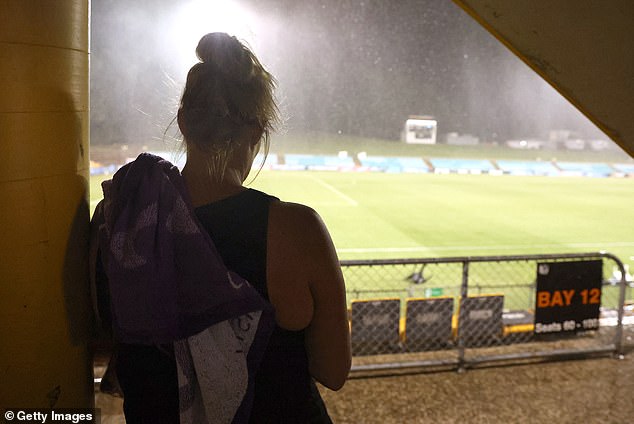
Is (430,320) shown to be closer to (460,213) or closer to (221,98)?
(221,98)

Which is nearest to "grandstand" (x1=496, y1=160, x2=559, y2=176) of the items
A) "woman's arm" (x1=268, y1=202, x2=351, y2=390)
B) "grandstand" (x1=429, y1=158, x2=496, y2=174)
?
"grandstand" (x1=429, y1=158, x2=496, y2=174)

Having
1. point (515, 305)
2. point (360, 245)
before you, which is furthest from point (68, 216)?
point (360, 245)

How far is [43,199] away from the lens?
3.42 feet

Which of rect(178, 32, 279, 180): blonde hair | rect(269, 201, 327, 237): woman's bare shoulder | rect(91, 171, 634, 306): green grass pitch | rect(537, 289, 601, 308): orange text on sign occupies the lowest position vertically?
rect(91, 171, 634, 306): green grass pitch

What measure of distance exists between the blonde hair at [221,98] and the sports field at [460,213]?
8638 millimetres

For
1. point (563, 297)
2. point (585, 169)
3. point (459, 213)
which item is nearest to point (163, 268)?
point (563, 297)

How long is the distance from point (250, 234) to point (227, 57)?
33cm

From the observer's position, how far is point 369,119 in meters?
36.5

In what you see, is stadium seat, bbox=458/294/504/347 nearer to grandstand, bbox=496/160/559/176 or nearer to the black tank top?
the black tank top

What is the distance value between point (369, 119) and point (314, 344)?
36.2 m

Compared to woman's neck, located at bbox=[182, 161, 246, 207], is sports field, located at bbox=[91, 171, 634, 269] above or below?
below
